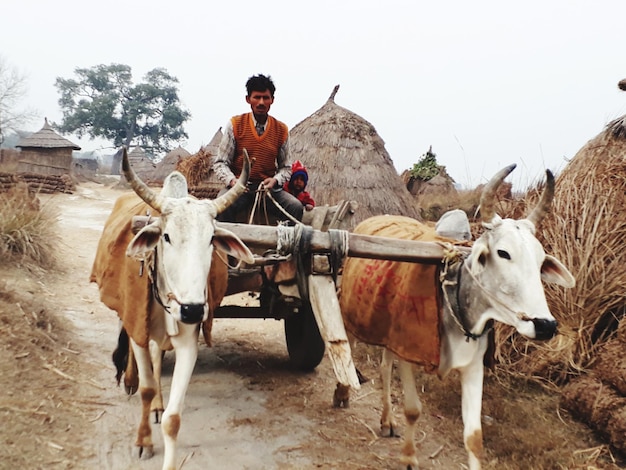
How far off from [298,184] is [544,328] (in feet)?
8.15

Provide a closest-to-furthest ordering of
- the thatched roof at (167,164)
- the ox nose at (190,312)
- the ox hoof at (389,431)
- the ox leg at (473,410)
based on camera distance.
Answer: the ox nose at (190,312) < the ox leg at (473,410) < the ox hoof at (389,431) < the thatched roof at (167,164)

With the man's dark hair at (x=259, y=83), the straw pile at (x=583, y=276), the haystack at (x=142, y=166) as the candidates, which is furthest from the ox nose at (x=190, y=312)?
the haystack at (x=142, y=166)

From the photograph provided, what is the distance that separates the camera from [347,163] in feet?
31.8

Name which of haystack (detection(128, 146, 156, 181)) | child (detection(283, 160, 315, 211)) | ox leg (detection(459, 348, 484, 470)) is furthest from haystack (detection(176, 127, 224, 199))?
haystack (detection(128, 146, 156, 181))

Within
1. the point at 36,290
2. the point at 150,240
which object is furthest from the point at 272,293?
the point at 36,290

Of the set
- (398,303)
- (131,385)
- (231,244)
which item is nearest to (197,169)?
(131,385)

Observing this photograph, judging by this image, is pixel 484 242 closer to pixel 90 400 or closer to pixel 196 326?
pixel 196 326

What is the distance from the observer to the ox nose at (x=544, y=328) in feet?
7.23

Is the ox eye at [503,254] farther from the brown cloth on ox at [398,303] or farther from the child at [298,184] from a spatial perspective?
the child at [298,184]

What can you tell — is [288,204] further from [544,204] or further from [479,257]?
[544,204]

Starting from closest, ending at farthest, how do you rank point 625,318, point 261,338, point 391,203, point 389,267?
point 389,267 < point 625,318 < point 261,338 < point 391,203

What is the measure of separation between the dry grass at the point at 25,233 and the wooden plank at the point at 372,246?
214 inches

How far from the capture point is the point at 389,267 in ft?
10.2

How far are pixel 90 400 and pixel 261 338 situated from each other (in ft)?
8.12
